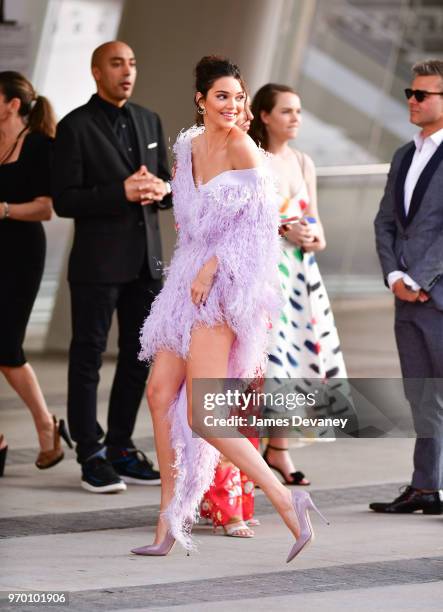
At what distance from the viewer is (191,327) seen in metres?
5.62

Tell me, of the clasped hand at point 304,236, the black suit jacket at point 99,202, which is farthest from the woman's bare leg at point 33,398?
the clasped hand at point 304,236

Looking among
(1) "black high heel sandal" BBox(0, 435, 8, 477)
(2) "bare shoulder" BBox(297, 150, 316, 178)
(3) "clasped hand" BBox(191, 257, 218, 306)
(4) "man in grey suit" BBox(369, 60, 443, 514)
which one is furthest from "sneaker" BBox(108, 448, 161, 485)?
(3) "clasped hand" BBox(191, 257, 218, 306)

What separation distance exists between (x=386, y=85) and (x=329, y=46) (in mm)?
998

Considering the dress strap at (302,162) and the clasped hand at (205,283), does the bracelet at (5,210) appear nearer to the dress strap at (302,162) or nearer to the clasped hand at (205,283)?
the dress strap at (302,162)

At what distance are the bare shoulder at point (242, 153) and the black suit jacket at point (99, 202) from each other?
158 centimetres

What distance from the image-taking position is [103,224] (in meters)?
7.24

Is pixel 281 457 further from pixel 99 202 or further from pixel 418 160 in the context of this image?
pixel 418 160

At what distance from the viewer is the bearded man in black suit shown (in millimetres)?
7137

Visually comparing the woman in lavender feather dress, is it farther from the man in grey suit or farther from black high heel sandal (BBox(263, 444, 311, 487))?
black high heel sandal (BBox(263, 444, 311, 487))

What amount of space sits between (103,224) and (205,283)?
1.76 m

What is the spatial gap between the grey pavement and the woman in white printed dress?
1.94ft

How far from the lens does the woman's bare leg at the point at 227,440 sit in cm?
Result: 544

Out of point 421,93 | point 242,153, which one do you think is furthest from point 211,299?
point 421,93

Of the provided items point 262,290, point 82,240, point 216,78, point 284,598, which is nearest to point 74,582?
point 284,598
